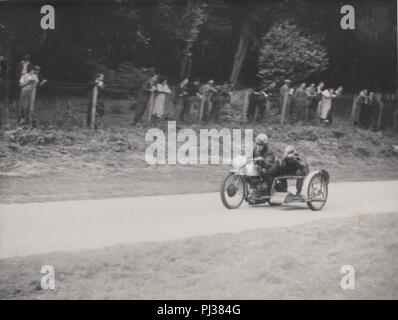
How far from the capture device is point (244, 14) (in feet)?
28.2

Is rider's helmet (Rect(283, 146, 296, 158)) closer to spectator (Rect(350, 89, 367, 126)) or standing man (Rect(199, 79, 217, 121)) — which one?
spectator (Rect(350, 89, 367, 126))

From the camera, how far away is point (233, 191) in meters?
8.74

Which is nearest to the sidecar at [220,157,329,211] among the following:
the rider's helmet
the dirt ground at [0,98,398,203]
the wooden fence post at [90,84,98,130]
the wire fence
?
the rider's helmet

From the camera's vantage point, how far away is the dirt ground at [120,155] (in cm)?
847

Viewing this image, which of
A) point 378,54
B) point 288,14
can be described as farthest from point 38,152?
point 378,54

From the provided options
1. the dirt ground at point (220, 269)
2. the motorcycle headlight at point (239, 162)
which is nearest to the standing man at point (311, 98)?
the motorcycle headlight at point (239, 162)

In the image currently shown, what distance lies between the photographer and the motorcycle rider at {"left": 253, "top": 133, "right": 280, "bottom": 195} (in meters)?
8.80

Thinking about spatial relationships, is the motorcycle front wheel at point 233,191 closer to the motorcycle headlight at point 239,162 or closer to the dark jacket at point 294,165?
the motorcycle headlight at point 239,162

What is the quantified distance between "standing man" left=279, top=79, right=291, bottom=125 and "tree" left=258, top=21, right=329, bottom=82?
209 mm

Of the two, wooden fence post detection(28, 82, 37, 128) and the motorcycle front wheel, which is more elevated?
wooden fence post detection(28, 82, 37, 128)

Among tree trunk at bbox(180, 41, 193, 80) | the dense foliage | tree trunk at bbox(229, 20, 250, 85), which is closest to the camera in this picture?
the dense foliage

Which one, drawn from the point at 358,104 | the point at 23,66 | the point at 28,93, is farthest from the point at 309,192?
the point at 23,66

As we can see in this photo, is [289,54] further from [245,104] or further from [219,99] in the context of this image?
[219,99]

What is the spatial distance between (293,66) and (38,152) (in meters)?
5.05
